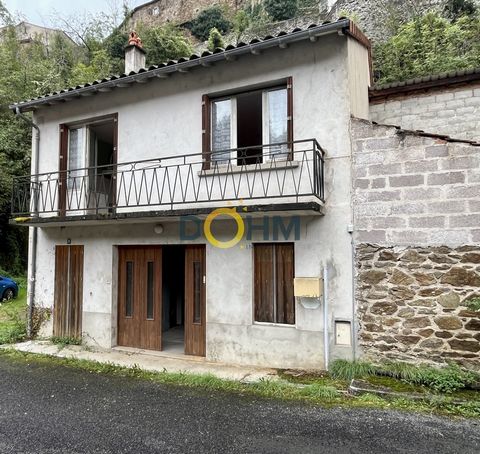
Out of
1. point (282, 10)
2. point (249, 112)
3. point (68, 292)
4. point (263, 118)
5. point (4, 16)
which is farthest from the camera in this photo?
point (4, 16)

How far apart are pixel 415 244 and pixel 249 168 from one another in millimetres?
3260

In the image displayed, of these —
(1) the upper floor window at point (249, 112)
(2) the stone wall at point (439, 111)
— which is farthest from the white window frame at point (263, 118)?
(2) the stone wall at point (439, 111)

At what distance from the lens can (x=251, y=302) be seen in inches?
279

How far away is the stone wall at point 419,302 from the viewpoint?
5656 mm

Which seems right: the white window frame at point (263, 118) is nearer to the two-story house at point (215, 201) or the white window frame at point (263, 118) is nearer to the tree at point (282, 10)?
the two-story house at point (215, 201)

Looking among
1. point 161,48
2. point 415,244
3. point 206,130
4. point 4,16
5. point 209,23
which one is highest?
point 4,16

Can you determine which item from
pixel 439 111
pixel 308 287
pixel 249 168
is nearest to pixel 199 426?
pixel 308 287

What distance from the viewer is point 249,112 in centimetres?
846

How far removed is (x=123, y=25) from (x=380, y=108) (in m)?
33.0

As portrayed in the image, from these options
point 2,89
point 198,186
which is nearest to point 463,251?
point 198,186

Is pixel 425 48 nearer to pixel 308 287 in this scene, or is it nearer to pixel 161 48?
pixel 308 287

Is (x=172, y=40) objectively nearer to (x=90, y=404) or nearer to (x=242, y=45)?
(x=242, y=45)

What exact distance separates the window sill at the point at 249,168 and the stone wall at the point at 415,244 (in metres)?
1.22

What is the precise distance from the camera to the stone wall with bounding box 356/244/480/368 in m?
5.66
